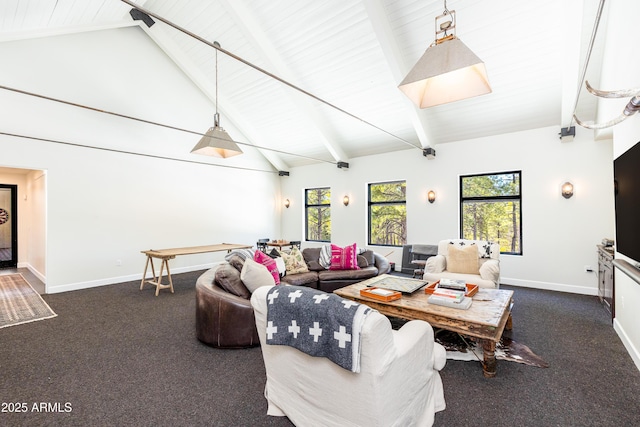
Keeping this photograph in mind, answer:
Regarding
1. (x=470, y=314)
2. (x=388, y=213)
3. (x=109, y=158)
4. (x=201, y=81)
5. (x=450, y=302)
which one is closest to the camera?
(x=470, y=314)

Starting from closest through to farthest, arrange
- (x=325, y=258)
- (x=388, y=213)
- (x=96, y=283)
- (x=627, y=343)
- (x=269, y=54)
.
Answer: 1. (x=627, y=343)
2. (x=325, y=258)
3. (x=269, y=54)
4. (x=96, y=283)
5. (x=388, y=213)

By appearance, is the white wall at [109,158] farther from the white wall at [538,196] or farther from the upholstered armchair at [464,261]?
the upholstered armchair at [464,261]

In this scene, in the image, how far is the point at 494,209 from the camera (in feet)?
19.6

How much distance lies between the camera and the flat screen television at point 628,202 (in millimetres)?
2350

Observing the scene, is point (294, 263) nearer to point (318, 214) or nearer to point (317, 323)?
point (317, 323)

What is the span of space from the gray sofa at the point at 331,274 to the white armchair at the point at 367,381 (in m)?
2.38

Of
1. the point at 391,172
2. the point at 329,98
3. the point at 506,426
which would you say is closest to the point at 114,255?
the point at 329,98

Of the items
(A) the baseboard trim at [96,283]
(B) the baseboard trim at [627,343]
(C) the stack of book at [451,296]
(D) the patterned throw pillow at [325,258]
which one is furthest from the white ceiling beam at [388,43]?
(A) the baseboard trim at [96,283]

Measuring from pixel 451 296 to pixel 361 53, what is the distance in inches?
160

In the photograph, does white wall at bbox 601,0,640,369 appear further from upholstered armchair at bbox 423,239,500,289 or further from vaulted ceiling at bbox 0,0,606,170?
upholstered armchair at bbox 423,239,500,289

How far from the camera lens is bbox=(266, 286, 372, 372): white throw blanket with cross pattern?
4.72ft

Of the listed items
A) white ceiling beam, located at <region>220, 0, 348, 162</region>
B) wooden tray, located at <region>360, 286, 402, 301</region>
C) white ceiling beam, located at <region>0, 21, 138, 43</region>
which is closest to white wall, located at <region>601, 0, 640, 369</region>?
wooden tray, located at <region>360, 286, 402, 301</region>

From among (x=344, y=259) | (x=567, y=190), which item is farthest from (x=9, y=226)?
(x=567, y=190)

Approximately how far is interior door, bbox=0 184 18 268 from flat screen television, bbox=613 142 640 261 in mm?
11435
